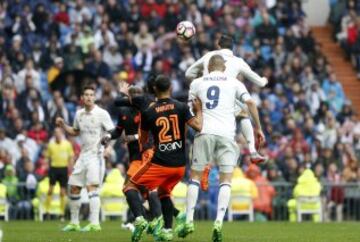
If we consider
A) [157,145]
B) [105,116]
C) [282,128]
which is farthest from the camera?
[282,128]

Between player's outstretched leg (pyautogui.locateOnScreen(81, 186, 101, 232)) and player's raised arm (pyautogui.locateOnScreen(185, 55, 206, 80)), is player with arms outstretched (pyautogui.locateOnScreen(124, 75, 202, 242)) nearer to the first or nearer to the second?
player's raised arm (pyautogui.locateOnScreen(185, 55, 206, 80))

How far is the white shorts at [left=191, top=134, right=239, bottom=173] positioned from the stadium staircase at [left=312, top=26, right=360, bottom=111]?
21.0 m

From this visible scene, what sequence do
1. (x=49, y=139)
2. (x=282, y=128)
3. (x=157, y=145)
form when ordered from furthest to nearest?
(x=282, y=128) → (x=49, y=139) → (x=157, y=145)

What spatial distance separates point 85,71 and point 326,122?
6.80 m

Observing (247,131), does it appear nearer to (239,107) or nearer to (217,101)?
(239,107)

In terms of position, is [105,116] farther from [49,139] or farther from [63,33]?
[63,33]

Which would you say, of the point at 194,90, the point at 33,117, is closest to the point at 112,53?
the point at 33,117

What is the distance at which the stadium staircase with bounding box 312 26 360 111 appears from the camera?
138 ft

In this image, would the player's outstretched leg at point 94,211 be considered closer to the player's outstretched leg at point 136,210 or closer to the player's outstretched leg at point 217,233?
the player's outstretched leg at point 136,210

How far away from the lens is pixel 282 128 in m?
37.2

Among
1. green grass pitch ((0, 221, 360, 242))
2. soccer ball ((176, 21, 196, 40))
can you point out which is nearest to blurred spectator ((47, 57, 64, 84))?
green grass pitch ((0, 221, 360, 242))

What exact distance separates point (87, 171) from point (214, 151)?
15.4 feet

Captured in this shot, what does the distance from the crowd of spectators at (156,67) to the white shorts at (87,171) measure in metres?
7.04

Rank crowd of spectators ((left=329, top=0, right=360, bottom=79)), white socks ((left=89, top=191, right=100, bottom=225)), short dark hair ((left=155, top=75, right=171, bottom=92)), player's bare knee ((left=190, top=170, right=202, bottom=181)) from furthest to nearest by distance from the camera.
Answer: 1. crowd of spectators ((left=329, top=0, right=360, bottom=79))
2. white socks ((left=89, top=191, right=100, bottom=225))
3. player's bare knee ((left=190, top=170, right=202, bottom=181))
4. short dark hair ((left=155, top=75, right=171, bottom=92))
